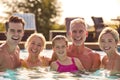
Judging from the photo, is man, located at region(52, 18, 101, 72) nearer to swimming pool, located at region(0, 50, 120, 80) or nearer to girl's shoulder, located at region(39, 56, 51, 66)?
girl's shoulder, located at region(39, 56, 51, 66)

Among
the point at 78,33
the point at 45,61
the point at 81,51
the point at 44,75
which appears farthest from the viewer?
the point at 81,51

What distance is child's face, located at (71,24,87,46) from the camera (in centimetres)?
610

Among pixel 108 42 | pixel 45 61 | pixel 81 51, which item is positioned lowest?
pixel 45 61

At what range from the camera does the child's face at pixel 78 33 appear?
6.10 m

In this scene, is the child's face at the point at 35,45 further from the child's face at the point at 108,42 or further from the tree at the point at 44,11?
the tree at the point at 44,11

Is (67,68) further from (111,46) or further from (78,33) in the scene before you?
(111,46)

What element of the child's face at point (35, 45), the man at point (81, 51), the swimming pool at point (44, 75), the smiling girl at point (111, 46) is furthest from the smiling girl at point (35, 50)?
the smiling girl at point (111, 46)

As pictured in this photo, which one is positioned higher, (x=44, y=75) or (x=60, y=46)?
(x=60, y=46)

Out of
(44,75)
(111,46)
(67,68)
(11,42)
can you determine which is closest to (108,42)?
(111,46)

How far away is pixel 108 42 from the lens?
18.5 ft

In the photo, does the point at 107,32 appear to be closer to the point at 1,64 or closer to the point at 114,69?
the point at 114,69

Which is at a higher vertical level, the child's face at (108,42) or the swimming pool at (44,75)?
the child's face at (108,42)

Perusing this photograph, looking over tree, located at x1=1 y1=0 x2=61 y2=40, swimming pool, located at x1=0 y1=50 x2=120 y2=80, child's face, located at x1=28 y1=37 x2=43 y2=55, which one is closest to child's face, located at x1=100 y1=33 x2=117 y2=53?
swimming pool, located at x1=0 y1=50 x2=120 y2=80

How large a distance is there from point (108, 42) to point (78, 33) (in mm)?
673
